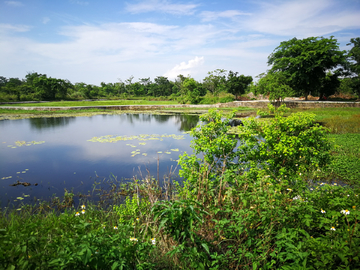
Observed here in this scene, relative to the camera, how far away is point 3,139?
12.1m

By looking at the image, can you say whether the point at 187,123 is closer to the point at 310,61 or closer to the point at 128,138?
the point at 128,138

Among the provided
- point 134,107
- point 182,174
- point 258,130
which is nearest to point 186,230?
point 182,174

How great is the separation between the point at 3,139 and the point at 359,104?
34827 mm

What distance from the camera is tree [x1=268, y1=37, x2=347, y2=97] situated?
28.2m

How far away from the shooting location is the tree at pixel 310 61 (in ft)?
92.4

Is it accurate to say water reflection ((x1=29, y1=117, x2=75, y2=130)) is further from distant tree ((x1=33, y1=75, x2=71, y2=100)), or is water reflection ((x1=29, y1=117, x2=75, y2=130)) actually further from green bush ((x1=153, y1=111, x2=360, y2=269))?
distant tree ((x1=33, y1=75, x2=71, y2=100))

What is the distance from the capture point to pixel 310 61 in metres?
28.9

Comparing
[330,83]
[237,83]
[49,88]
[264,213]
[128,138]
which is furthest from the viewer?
[49,88]

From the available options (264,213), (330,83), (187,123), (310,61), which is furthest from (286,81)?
(264,213)

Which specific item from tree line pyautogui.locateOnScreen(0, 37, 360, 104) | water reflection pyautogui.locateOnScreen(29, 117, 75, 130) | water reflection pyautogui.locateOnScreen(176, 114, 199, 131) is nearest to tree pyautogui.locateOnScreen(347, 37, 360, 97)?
tree line pyautogui.locateOnScreen(0, 37, 360, 104)

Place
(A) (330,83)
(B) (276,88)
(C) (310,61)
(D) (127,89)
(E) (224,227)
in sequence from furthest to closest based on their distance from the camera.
A: (D) (127,89), (A) (330,83), (C) (310,61), (B) (276,88), (E) (224,227)

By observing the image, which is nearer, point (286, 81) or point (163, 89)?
point (286, 81)

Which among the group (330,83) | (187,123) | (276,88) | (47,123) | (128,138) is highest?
(330,83)

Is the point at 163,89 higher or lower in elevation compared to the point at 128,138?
higher
